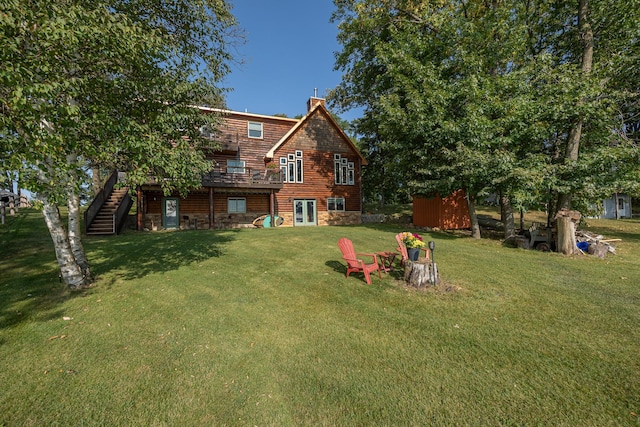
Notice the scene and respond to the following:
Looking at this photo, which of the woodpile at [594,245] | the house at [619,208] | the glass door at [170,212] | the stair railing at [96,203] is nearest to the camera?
the woodpile at [594,245]

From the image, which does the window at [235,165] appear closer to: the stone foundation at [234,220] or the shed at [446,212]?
the stone foundation at [234,220]

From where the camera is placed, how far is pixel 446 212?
708 inches

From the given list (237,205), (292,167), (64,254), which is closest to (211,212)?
(237,205)

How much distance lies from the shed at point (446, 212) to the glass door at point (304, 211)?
8.11 metres

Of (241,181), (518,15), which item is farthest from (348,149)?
(518,15)

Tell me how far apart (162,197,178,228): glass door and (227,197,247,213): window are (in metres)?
3.48

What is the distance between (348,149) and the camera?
2292 centimetres

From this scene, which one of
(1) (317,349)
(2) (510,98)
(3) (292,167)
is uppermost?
(2) (510,98)

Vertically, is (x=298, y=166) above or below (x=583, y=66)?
below

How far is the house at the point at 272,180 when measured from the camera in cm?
1822

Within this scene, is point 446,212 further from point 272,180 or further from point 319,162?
point 272,180

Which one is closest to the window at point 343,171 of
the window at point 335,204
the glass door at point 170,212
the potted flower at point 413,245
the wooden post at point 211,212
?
the window at point 335,204

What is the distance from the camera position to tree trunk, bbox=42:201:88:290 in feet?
19.4

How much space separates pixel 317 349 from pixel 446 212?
54.2 feet
